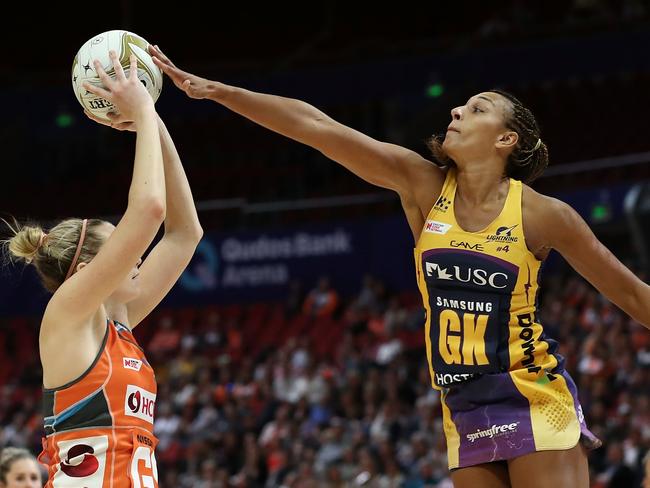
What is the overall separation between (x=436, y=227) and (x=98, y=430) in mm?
1500

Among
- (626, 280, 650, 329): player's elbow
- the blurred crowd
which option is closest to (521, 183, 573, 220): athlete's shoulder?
(626, 280, 650, 329): player's elbow

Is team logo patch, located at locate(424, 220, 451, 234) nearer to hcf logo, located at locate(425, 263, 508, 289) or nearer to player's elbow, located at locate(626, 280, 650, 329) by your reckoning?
hcf logo, located at locate(425, 263, 508, 289)

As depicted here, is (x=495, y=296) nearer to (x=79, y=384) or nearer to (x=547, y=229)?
(x=547, y=229)

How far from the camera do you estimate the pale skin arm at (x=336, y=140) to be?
446 cm

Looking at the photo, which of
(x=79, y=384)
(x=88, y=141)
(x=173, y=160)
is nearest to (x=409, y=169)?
(x=173, y=160)

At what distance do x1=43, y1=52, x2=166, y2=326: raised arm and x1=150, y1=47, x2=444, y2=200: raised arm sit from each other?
847 millimetres

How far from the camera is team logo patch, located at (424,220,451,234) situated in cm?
436

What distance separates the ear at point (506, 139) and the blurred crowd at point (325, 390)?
7.38 m

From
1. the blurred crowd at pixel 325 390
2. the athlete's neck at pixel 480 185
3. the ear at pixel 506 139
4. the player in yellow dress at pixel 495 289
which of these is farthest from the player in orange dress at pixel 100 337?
the blurred crowd at pixel 325 390

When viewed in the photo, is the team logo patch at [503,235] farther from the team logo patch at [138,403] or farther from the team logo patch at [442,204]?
the team logo patch at [138,403]

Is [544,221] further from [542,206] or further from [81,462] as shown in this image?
[81,462]

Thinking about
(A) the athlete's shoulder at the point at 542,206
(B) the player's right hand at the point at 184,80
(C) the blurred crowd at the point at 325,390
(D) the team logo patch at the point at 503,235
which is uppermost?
(C) the blurred crowd at the point at 325,390

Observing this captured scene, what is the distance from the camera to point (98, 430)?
376 cm

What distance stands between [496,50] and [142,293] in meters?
Answer: 16.6
